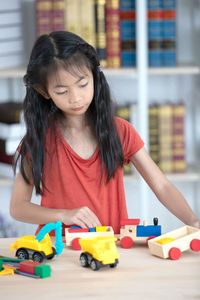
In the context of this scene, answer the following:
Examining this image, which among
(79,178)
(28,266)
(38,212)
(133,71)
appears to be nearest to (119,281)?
(28,266)

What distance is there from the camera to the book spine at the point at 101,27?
2936 mm

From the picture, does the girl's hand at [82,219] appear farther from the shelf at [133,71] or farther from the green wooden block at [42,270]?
the shelf at [133,71]

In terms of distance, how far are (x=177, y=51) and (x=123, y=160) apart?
1.50 metres

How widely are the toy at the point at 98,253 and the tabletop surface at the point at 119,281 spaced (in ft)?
0.05

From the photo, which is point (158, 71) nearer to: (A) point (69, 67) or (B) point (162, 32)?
(B) point (162, 32)

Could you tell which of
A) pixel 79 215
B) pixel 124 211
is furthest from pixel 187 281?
pixel 124 211

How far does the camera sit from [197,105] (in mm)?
3314

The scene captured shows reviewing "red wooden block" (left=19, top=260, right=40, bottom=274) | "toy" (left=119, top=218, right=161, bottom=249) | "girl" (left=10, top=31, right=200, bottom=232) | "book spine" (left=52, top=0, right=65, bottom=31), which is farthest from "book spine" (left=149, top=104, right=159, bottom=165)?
"red wooden block" (left=19, top=260, right=40, bottom=274)

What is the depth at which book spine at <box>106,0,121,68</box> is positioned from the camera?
2.93m

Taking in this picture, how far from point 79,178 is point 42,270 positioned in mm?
560

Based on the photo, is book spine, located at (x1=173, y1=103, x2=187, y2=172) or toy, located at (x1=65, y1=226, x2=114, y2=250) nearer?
toy, located at (x1=65, y1=226, x2=114, y2=250)

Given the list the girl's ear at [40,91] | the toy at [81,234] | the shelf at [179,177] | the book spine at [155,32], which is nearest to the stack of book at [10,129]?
the shelf at [179,177]

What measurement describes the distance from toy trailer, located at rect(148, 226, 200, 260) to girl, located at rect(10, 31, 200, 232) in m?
0.21

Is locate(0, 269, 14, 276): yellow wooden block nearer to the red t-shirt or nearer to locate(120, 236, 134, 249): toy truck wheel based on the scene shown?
locate(120, 236, 134, 249): toy truck wheel
